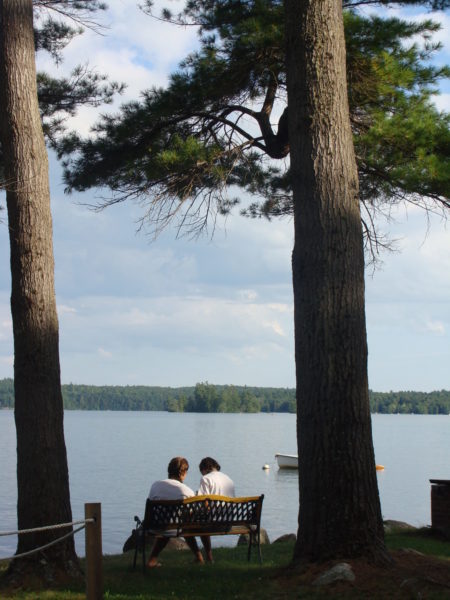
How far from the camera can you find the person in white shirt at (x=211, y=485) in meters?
7.46

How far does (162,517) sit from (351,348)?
2138 mm

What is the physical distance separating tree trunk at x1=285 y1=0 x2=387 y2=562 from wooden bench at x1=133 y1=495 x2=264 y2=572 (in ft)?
2.99

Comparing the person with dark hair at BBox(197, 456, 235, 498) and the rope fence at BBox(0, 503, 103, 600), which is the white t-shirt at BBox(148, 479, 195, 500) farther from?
the rope fence at BBox(0, 503, 103, 600)

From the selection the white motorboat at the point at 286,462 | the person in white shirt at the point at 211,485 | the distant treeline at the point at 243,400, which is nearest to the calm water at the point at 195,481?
the white motorboat at the point at 286,462

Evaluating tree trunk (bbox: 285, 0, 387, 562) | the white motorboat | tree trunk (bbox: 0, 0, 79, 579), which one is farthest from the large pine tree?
the white motorboat

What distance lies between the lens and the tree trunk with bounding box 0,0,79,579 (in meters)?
6.70

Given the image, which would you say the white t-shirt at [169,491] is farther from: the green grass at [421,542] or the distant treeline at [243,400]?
the distant treeline at [243,400]

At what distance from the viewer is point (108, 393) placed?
181 meters

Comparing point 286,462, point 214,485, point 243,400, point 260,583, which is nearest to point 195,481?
point 286,462

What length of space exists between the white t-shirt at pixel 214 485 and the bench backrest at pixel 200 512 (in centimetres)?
50

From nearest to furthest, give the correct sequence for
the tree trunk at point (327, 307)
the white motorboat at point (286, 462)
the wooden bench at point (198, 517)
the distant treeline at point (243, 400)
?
the tree trunk at point (327, 307) < the wooden bench at point (198, 517) < the white motorboat at point (286, 462) < the distant treeline at point (243, 400)

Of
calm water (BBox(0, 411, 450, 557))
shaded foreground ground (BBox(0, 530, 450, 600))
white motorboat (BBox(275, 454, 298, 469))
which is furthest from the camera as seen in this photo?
white motorboat (BBox(275, 454, 298, 469))

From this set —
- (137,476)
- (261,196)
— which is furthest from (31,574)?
(137,476)

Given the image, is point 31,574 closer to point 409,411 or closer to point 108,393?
point 409,411
